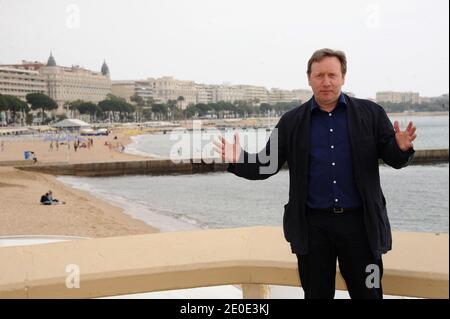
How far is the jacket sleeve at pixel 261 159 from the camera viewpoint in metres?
1.23

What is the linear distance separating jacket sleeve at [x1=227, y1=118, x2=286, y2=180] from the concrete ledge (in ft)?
0.87

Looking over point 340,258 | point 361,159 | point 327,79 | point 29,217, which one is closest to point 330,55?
point 327,79

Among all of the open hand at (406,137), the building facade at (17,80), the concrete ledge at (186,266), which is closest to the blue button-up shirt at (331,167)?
the open hand at (406,137)

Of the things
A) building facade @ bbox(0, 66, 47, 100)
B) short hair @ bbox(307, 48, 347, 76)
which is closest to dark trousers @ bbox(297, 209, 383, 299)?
short hair @ bbox(307, 48, 347, 76)

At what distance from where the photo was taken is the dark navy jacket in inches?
44.5

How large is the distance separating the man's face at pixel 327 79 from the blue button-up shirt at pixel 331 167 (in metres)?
0.04

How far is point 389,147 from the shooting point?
1.11 m

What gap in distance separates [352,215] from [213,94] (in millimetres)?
2190

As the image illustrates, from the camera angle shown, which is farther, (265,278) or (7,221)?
(7,221)

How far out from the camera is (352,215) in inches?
Answer: 45.5

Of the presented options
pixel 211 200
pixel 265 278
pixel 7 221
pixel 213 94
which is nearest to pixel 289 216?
pixel 265 278

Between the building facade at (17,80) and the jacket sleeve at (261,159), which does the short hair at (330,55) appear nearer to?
the jacket sleeve at (261,159)

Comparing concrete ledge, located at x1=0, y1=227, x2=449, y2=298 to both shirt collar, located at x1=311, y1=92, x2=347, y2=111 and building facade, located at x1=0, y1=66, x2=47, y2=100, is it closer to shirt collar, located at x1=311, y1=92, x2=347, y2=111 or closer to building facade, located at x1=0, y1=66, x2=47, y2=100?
shirt collar, located at x1=311, y1=92, x2=347, y2=111
